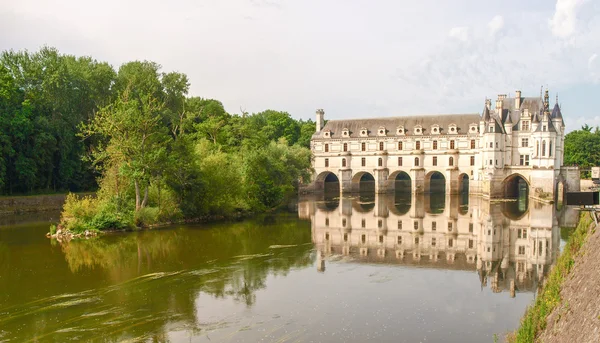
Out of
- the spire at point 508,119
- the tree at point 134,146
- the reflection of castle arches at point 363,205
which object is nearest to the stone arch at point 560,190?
the spire at point 508,119

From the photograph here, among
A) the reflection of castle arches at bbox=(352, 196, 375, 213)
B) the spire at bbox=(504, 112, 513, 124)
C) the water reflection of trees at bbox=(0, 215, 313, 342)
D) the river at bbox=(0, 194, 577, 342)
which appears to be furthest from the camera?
the spire at bbox=(504, 112, 513, 124)

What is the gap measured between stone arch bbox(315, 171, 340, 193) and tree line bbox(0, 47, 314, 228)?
382cm

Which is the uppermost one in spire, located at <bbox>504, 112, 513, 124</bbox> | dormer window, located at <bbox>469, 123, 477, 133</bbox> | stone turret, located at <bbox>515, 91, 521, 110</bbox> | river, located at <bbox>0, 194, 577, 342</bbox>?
stone turret, located at <bbox>515, 91, 521, 110</bbox>

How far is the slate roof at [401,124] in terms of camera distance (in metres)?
50.9

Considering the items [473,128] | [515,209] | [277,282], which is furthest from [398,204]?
[277,282]

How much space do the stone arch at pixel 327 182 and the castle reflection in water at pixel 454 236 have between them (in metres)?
14.8

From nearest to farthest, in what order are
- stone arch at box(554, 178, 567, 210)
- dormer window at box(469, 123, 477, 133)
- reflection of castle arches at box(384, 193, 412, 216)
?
reflection of castle arches at box(384, 193, 412, 216) < stone arch at box(554, 178, 567, 210) < dormer window at box(469, 123, 477, 133)

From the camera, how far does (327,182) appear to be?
2388 inches

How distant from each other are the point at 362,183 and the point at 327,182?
5049mm

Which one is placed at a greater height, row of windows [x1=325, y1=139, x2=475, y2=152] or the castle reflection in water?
row of windows [x1=325, y1=139, x2=475, y2=152]

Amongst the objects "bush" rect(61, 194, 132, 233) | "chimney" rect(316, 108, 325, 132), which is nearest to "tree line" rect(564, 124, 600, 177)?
"chimney" rect(316, 108, 325, 132)

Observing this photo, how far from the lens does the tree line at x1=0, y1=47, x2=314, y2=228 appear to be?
2717 centimetres

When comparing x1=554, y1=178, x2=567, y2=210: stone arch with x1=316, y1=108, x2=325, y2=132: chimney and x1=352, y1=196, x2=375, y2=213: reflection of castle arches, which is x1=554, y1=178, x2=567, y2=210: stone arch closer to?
x1=352, y1=196, x2=375, y2=213: reflection of castle arches

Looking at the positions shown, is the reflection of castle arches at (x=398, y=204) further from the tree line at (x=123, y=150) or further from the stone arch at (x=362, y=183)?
the tree line at (x=123, y=150)
